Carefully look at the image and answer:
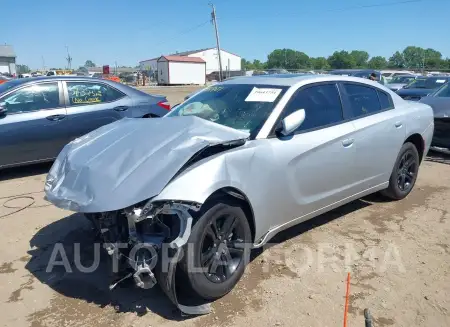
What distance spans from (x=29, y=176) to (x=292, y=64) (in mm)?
100567

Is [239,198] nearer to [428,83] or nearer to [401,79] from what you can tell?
[428,83]

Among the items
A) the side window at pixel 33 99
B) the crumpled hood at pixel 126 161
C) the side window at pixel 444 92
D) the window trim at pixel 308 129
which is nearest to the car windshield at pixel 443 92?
the side window at pixel 444 92

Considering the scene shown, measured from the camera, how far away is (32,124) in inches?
228

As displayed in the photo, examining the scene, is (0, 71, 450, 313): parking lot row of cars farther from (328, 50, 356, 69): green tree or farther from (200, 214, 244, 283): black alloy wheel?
(328, 50, 356, 69): green tree

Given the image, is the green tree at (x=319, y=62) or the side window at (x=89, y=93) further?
the green tree at (x=319, y=62)

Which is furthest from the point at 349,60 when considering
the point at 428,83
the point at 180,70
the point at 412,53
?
the point at 428,83

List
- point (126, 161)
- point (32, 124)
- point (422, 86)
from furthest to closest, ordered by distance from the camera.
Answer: point (422, 86) < point (32, 124) < point (126, 161)

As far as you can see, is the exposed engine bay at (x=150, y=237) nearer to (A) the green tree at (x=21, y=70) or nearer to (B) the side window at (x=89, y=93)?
(B) the side window at (x=89, y=93)

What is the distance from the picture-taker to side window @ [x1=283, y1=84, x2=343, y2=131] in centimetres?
363

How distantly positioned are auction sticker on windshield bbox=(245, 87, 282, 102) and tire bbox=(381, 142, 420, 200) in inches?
78.9

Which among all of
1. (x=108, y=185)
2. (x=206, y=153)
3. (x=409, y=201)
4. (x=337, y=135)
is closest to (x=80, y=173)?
(x=108, y=185)

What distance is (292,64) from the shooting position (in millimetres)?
101312

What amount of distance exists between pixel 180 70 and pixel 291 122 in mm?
54781

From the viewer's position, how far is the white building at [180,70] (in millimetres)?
54625
